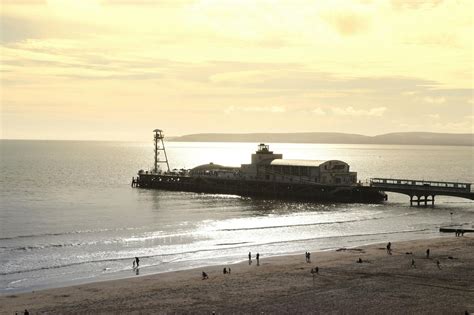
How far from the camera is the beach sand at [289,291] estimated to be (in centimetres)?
3519

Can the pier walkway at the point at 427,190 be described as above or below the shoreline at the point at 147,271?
above

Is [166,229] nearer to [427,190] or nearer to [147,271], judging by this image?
[147,271]

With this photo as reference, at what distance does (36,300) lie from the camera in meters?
37.4

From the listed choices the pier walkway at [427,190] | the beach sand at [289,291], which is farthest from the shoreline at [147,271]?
the pier walkway at [427,190]

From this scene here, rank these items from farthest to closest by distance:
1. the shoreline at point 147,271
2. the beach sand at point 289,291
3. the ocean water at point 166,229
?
1. the ocean water at point 166,229
2. the shoreline at point 147,271
3. the beach sand at point 289,291

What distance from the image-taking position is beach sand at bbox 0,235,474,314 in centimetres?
3519

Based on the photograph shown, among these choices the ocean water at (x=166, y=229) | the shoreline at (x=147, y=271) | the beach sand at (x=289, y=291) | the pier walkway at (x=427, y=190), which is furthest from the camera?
the pier walkway at (x=427, y=190)

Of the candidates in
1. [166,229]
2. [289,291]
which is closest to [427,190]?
[166,229]

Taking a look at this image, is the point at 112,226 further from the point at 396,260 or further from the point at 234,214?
the point at 396,260

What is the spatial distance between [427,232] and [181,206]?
3651cm

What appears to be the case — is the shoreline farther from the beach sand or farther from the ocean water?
the beach sand

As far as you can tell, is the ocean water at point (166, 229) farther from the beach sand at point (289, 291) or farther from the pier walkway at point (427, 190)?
the beach sand at point (289, 291)

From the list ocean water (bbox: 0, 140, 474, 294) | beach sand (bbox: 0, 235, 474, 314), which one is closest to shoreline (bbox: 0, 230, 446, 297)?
ocean water (bbox: 0, 140, 474, 294)

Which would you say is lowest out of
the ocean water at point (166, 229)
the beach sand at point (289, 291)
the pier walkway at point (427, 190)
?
the beach sand at point (289, 291)
